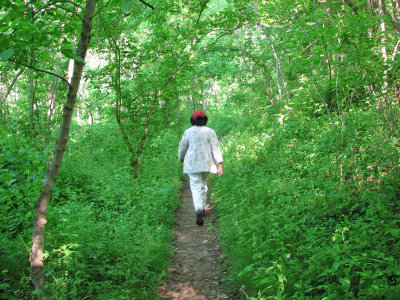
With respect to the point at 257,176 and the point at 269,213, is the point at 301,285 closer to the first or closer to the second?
the point at 269,213

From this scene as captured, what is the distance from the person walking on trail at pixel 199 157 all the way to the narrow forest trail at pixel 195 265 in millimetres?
389

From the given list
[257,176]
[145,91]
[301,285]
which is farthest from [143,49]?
[301,285]

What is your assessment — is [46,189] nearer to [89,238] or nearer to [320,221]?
[89,238]

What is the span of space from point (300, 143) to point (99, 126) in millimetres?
8093

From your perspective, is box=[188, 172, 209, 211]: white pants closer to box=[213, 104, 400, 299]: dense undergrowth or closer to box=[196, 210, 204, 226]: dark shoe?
box=[196, 210, 204, 226]: dark shoe

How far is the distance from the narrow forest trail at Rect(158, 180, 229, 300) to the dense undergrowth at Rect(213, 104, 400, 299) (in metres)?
0.22

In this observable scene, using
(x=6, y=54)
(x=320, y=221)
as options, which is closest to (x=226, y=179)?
(x=320, y=221)

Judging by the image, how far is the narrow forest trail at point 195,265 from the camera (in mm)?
3535

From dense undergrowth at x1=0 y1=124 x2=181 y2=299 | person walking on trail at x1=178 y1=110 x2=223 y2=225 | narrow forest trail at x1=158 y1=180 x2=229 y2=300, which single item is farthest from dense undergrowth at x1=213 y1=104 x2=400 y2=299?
dense undergrowth at x1=0 y1=124 x2=181 y2=299

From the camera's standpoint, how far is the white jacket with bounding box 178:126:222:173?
5.80 meters

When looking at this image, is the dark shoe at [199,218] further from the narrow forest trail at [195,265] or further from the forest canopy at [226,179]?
the forest canopy at [226,179]

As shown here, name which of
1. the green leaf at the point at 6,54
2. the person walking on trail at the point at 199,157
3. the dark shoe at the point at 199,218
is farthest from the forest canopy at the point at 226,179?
the person walking on trail at the point at 199,157

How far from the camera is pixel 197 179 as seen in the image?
5891 mm

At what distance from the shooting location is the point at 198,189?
5809 millimetres
